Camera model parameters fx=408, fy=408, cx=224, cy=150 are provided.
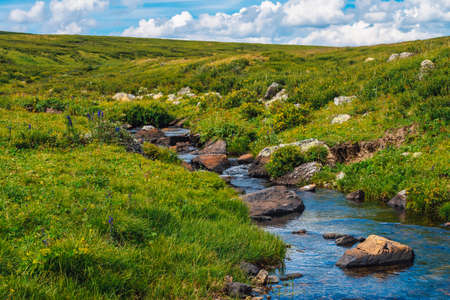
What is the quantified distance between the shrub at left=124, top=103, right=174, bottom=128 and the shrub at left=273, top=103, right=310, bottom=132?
42.7 feet

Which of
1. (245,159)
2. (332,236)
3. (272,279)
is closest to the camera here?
(272,279)

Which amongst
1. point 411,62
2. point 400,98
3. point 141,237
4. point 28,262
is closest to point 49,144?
point 141,237

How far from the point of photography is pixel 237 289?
21.7ft

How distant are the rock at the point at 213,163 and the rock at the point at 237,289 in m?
12.8

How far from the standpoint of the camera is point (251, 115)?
2897 cm

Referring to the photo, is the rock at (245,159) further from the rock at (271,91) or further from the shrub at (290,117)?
the rock at (271,91)

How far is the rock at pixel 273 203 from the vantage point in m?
12.7

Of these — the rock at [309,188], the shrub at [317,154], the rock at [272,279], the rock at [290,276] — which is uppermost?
the shrub at [317,154]

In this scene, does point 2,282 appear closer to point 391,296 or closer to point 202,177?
point 391,296

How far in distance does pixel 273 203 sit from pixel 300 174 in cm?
466

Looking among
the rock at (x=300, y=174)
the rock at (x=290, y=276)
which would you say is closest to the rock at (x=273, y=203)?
the rock at (x=300, y=174)

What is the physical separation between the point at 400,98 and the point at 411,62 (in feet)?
18.9

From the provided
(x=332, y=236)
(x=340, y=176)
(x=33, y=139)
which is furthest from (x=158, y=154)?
(x=332, y=236)

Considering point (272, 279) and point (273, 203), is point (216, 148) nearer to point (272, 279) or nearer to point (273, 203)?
point (273, 203)
